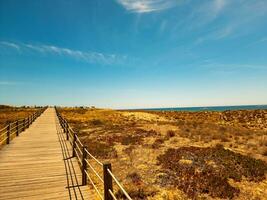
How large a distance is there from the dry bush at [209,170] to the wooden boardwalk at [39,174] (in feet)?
15.0

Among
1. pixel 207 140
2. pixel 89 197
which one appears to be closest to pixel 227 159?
pixel 207 140

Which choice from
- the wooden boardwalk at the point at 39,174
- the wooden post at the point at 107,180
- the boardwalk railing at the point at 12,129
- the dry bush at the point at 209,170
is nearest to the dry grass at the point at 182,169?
the dry bush at the point at 209,170

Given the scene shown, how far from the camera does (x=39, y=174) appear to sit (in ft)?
33.0

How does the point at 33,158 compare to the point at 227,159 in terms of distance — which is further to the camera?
the point at 227,159

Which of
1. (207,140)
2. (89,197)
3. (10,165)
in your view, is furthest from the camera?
(207,140)

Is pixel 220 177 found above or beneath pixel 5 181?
beneath

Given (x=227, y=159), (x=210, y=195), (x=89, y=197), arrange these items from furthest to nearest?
1. (x=227, y=159)
2. (x=210, y=195)
3. (x=89, y=197)

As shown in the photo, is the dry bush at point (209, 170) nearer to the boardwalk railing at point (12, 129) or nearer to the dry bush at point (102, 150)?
the dry bush at point (102, 150)

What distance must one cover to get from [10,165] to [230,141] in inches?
672

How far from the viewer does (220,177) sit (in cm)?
1148

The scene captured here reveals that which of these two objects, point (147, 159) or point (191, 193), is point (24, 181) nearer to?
point (191, 193)

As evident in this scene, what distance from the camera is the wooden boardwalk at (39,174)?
7.97 meters

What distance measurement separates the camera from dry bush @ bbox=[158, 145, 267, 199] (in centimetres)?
1027

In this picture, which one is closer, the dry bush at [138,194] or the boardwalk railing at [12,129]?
the dry bush at [138,194]
